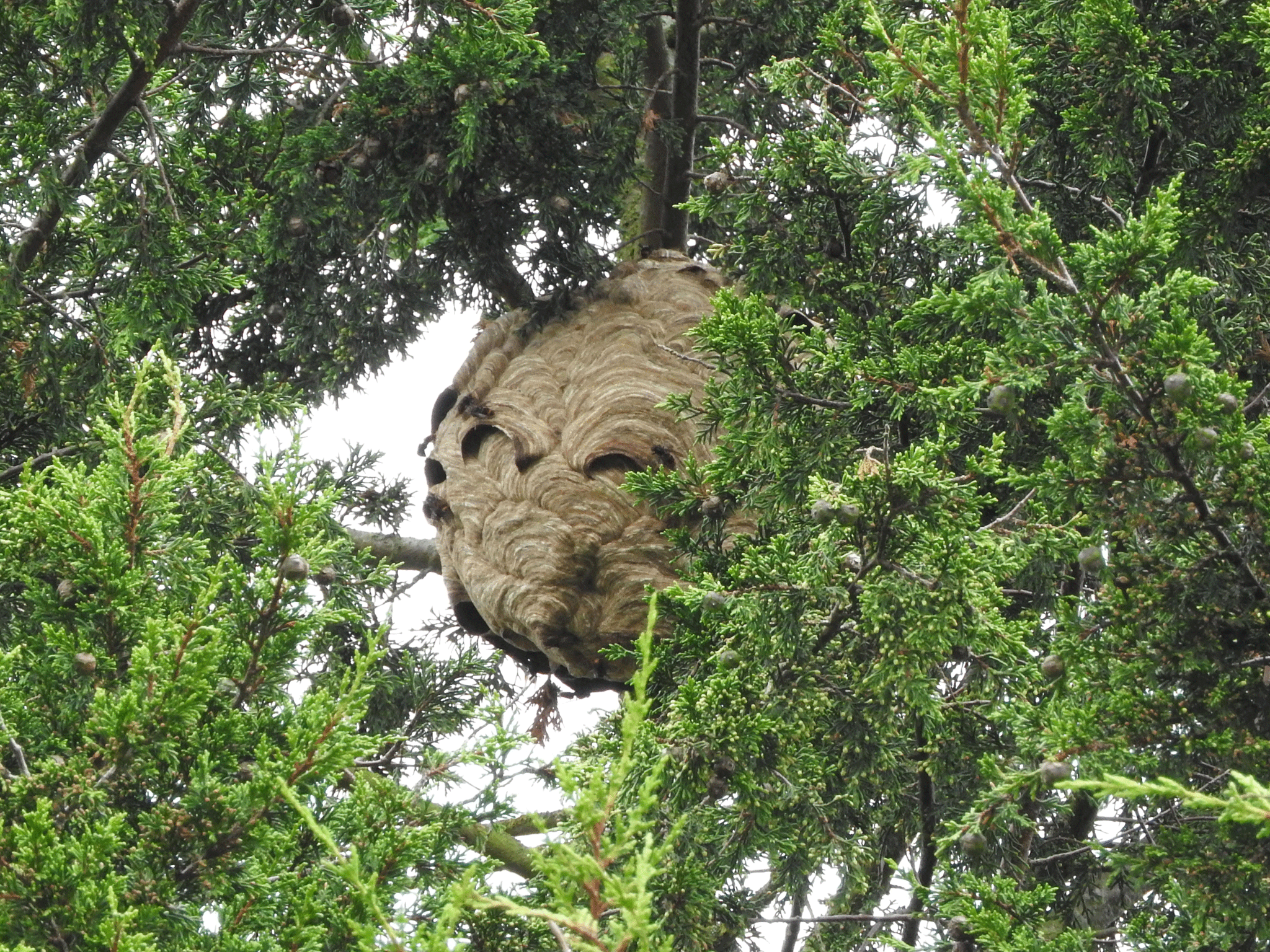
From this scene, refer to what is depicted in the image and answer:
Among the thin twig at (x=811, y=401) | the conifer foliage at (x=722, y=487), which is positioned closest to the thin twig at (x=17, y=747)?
the conifer foliage at (x=722, y=487)

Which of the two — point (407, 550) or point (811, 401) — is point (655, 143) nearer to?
point (407, 550)

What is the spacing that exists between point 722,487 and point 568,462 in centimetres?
144

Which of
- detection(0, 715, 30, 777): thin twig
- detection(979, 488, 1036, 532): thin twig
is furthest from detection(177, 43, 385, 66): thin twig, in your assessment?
detection(979, 488, 1036, 532): thin twig

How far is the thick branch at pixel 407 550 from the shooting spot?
751 cm

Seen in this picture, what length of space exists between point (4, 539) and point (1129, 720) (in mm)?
2856

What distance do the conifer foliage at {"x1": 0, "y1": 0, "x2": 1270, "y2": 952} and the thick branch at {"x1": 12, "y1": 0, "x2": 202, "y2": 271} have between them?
2 cm

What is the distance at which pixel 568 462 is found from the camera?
6.10 meters

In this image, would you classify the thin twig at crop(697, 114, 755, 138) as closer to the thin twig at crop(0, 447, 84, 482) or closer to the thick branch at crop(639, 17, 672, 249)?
the thick branch at crop(639, 17, 672, 249)

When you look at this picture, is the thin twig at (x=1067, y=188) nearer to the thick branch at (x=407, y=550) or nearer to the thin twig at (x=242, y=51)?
the thin twig at (x=242, y=51)

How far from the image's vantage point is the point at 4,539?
3.51m

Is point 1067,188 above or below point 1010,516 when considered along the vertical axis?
above

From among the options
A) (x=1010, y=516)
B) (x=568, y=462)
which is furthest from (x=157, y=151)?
(x=1010, y=516)

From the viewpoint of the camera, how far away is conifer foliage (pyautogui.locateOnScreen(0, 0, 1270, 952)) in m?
3.14

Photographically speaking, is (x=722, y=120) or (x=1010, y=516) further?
(x=722, y=120)
